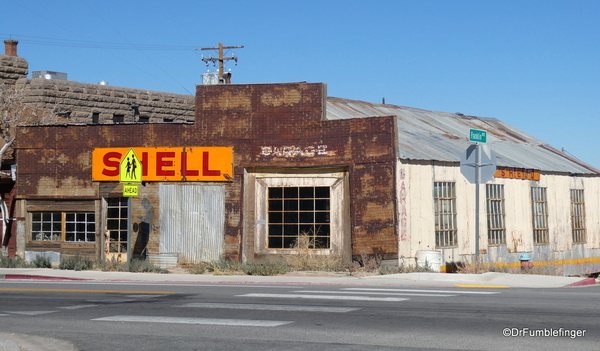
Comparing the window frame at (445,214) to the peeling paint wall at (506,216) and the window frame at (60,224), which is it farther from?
the window frame at (60,224)

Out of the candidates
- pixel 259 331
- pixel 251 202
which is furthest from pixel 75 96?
pixel 259 331

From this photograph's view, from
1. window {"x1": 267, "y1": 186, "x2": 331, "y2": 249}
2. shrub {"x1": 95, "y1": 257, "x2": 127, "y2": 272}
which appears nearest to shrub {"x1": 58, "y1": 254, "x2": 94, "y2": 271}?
shrub {"x1": 95, "y1": 257, "x2": 127, "y2": 272}

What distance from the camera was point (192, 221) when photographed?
901 inches

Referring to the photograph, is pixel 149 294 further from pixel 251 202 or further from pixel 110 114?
pixel 110 114

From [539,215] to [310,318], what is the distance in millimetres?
18077

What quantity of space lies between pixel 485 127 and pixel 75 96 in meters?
17.8

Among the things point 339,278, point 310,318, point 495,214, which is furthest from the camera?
point 495,214

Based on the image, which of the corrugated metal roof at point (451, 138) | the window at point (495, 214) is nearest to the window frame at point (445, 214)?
the corrugated metal roof at point (451, 138)

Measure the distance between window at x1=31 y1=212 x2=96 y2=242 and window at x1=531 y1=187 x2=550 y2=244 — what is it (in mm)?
15048

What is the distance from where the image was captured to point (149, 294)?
14.3 meters

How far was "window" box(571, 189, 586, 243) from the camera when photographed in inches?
1120

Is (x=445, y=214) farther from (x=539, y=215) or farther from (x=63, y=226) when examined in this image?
(x=63, y=226)

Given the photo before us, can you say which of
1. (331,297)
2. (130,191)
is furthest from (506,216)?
(331,297)

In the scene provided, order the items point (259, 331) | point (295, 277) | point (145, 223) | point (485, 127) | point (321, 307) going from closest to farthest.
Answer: point (259, 331) → point (321, 307) → point (295, 277) → point (145, 223) → point (485, 127)
